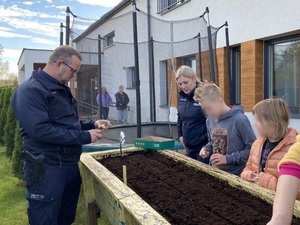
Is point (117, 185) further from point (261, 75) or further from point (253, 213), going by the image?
point (261, 75)

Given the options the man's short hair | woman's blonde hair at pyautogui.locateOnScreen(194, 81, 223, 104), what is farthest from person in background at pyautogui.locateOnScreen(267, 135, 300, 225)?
the man's short hair

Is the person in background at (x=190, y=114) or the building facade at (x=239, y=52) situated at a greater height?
the building facade at (x=239, y=52)

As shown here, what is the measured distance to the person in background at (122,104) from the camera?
516cm

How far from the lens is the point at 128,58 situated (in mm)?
5484

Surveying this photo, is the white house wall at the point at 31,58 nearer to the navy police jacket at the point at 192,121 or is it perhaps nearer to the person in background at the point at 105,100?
the person in background at the point at 105,100

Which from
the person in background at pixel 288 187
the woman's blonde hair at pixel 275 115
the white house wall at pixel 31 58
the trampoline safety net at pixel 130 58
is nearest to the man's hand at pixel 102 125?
the woman's blonde hair at pixel 275 115

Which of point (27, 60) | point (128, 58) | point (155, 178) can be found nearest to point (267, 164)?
point (155, 178)

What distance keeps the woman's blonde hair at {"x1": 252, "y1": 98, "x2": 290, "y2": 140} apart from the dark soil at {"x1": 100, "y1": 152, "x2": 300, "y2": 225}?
1.38 feet

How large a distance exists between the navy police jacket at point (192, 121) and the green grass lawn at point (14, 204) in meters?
1.40

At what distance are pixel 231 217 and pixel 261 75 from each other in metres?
5.08

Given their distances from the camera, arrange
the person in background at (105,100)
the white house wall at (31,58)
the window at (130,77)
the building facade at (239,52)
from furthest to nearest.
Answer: the white house wall at (31,58), the building facade at (239,52), the window at (130,77), the person in background at (105,100)

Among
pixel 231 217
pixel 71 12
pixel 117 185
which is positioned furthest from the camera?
pixel 71 12

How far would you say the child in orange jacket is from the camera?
1.77 meters

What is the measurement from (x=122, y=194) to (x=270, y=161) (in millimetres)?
888
